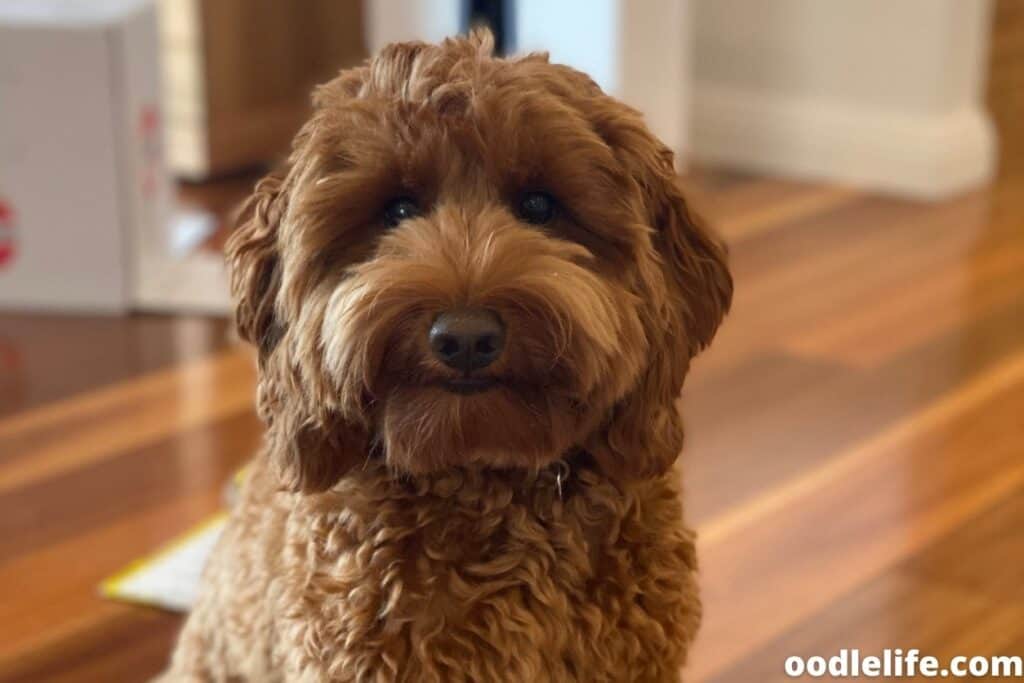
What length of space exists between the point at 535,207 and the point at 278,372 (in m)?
0.27

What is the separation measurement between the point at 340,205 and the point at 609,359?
0.85 ft

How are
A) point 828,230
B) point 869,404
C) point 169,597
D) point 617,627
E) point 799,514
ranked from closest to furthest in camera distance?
point 617,627 < point 169,597 < point 799,514 < point 869,404 < point 828,230

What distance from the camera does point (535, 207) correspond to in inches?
53.5

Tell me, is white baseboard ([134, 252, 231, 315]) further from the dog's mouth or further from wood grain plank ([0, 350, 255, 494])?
the dog's mouth

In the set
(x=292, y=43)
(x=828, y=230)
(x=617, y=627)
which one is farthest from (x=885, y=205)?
(x=617, y=627)

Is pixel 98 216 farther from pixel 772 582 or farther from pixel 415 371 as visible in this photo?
pixel 415 371

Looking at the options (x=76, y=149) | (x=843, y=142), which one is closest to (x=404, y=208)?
(x=76, y=149)

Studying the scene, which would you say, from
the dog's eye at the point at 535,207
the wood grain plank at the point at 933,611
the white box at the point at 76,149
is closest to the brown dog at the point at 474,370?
the dog's eye at the point at 535,207

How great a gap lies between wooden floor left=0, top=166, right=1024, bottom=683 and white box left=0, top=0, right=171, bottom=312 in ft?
0.32

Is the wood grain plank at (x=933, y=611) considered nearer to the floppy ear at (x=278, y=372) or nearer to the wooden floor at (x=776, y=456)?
the wooden floor at (x=776, y=456)

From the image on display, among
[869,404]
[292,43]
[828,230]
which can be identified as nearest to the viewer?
[869,404]

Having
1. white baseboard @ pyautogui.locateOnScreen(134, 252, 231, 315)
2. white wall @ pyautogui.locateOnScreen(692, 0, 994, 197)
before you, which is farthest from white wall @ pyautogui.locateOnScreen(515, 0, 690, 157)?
white baseboard @ pyautogui.locateOnScreen(134, 252, 231, 315)

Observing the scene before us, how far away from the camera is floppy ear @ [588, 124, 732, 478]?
53.9 inches

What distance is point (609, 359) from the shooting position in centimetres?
130
